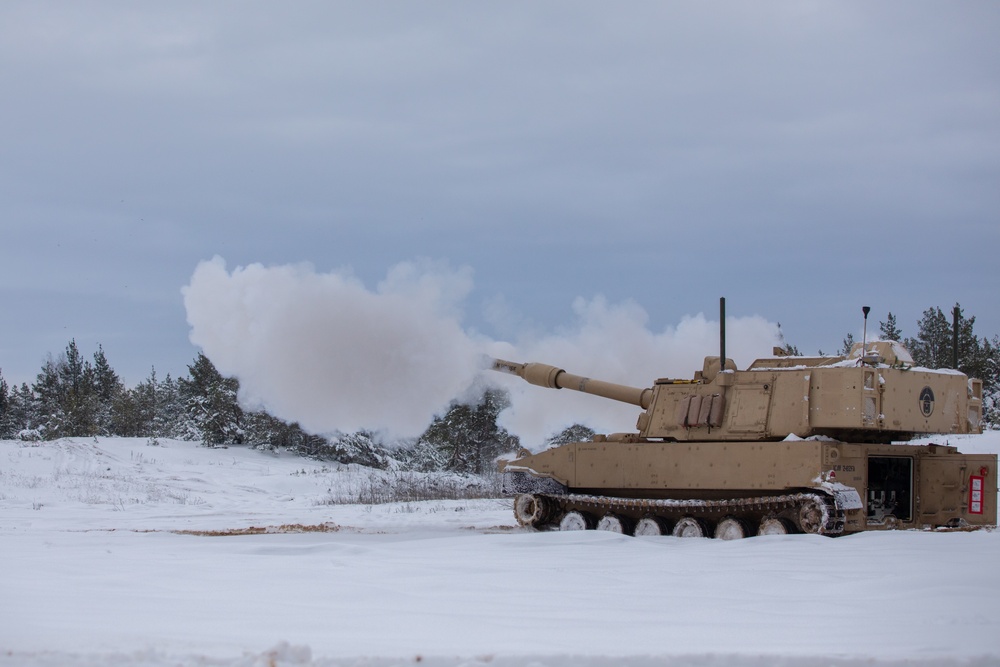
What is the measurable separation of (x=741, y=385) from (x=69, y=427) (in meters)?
42.6

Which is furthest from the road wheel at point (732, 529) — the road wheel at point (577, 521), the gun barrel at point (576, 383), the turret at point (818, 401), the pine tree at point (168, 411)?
the pine tree at point (168, 411)

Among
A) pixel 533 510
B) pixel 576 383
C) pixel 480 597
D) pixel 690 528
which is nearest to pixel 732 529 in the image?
pixel 690 528

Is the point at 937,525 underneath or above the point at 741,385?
underneath

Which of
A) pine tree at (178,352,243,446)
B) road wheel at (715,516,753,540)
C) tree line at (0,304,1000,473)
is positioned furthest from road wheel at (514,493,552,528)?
pine tree at (178,352,243,446)

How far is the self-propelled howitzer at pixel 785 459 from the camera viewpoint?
16.1 meters

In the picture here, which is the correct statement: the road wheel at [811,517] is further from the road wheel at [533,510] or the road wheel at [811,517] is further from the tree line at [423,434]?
the tree line at [423,434]

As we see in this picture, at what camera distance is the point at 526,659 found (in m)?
6.43

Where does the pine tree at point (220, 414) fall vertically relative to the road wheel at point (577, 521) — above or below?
above

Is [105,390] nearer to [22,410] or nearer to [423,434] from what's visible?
[22,410]

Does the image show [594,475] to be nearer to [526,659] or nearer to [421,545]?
[421,545]

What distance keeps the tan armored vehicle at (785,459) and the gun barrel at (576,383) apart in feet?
0.36

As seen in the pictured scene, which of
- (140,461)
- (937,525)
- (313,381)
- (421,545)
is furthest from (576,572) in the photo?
(140,461)

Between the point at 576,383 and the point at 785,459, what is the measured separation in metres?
4.91

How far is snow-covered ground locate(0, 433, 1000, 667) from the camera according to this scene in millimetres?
6691
